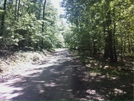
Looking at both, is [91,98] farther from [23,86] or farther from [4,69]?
[4,69]

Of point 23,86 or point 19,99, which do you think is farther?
point 23,86

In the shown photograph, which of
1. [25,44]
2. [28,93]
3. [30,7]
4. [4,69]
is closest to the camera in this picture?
[28,93]

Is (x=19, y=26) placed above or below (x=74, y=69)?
above

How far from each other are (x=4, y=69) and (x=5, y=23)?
30.5 ft

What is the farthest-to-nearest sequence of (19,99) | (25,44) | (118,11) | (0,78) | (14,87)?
(25,44)
(118,11)
(0,78)
(14,87)
(19,99)

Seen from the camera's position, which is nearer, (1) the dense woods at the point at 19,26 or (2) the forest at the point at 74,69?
(2) the forest at the point at 74,69

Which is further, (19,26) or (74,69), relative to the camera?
(19,26)

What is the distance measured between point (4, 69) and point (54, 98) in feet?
23.2

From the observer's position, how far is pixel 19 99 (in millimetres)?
7027

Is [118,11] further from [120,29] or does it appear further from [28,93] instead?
[28,93]

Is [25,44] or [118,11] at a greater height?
[118,11]

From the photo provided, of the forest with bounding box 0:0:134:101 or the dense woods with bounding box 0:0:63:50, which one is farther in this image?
the dense woods with bounding box 0:0:63:50

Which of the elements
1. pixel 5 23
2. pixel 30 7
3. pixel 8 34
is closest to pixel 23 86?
pixel 8 34

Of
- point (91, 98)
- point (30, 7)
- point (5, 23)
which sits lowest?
point (91, 98)
